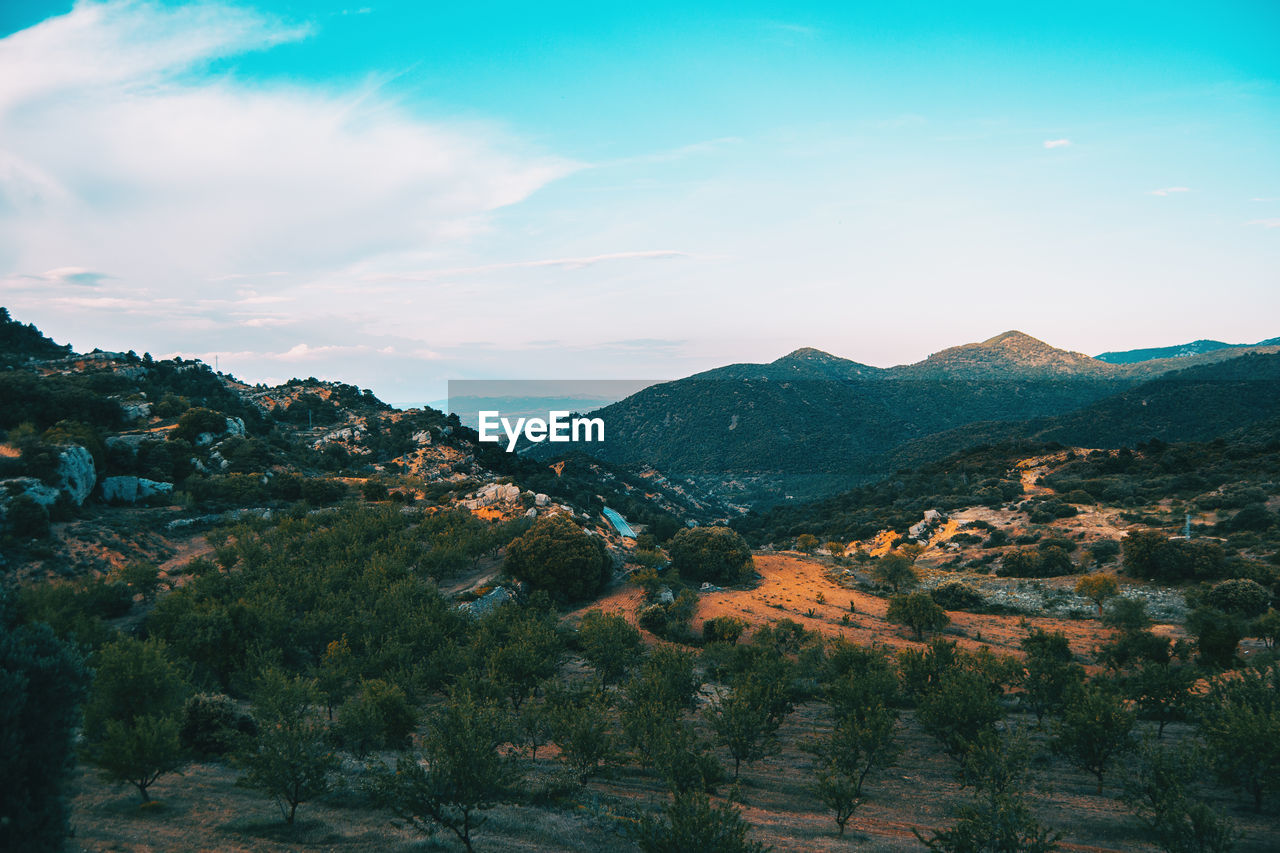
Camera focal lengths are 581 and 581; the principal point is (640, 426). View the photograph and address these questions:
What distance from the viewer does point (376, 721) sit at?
70.0 ft

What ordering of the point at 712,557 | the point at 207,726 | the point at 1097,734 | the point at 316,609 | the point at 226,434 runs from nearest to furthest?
the point at 1097,734
the point at 207,726
the point at 316,609
the point at 712,557
the point at 226,434

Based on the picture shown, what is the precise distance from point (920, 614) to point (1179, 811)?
2609cm

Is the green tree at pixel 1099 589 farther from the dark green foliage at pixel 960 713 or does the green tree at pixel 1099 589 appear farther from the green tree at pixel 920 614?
the dark green foliage at pixel 960 713

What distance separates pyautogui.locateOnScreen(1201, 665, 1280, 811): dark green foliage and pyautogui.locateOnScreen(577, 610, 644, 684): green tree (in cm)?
2268

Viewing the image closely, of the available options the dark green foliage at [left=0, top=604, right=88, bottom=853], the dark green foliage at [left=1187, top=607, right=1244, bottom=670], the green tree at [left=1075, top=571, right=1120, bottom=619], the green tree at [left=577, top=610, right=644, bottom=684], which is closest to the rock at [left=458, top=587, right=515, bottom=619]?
the green tree at [left=577, top=610, right=644, bottom=684]

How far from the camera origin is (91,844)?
568 inches

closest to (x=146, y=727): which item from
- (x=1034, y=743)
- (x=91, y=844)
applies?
(x=91, y=844)

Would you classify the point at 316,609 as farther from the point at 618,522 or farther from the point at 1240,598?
the point at 1240,598

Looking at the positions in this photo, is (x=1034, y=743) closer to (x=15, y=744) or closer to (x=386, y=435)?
(x=15, y=744)

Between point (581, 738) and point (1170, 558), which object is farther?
point (1170, 558)

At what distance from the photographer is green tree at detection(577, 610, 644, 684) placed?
3050 centimetres

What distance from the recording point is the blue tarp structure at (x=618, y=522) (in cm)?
7480

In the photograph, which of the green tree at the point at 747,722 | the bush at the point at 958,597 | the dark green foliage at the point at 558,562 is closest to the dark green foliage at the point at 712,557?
the dark green foliage at the point at 558,562

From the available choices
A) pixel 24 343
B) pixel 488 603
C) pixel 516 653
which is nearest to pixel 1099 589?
pixel 516 653
